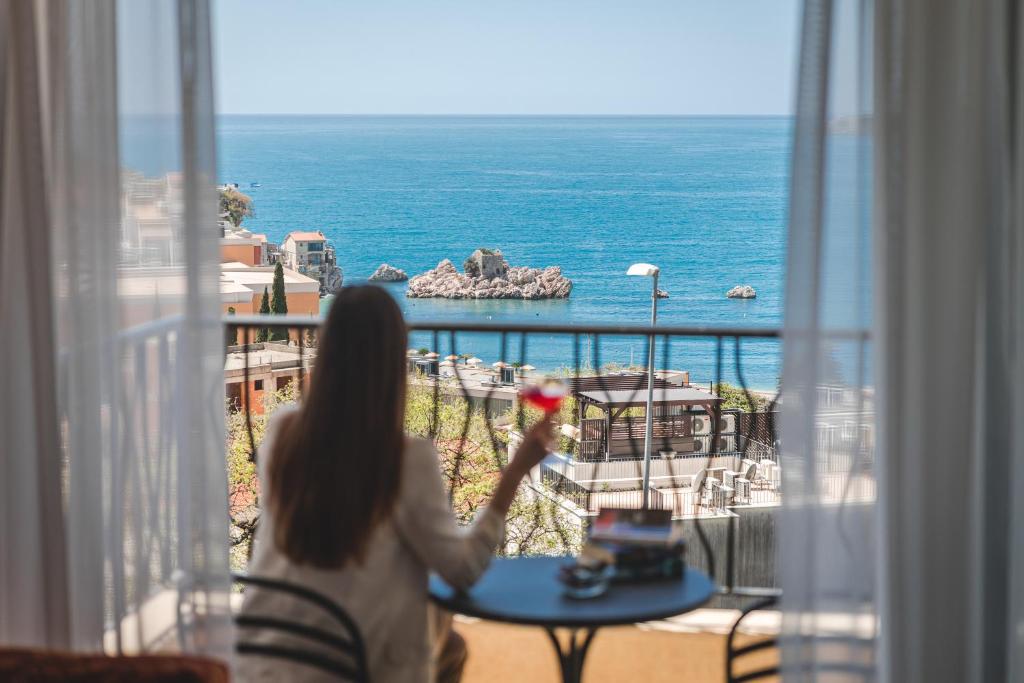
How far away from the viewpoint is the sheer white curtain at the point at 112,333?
214cm

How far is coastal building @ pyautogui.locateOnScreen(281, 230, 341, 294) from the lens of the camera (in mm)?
43469

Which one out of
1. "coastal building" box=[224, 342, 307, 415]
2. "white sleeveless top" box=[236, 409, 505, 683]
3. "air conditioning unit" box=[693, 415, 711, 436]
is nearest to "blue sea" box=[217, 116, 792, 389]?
"air conditioning unit" box=[693, 415, 711, 436]

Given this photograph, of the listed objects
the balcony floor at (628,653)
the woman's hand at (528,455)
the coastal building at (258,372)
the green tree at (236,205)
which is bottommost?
the coastal building at (258,372)

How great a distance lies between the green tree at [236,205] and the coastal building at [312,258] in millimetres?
2118

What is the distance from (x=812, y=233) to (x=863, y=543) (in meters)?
0.65

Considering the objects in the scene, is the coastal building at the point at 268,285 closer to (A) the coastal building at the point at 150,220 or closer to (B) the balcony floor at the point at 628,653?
(B) the balcony floor at the point at 628,653

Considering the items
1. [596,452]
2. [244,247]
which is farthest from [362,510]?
[244,247]

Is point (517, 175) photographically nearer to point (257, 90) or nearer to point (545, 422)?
point (257, 90)

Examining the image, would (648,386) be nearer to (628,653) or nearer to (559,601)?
(628,653)

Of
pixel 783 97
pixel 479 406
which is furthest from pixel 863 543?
pixel 783 97

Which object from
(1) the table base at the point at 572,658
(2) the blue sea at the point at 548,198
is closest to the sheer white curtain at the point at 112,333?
(1) the table base at the point at 572,658

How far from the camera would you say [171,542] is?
228 centimetres

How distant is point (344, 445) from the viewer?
185 centimetres

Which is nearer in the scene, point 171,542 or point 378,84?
point 171,542
